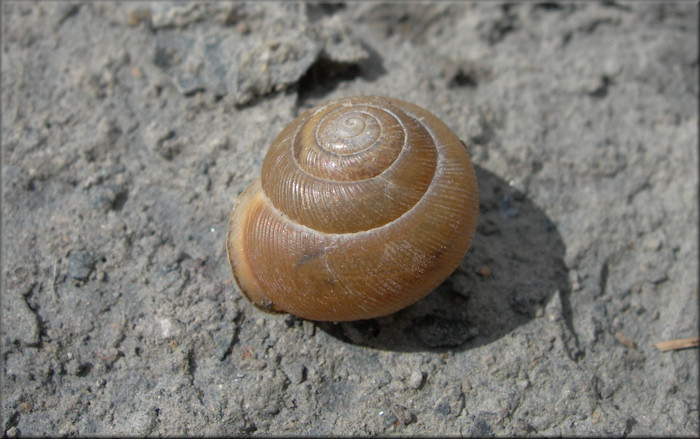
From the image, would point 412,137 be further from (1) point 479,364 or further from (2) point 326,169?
(1) point 479,364

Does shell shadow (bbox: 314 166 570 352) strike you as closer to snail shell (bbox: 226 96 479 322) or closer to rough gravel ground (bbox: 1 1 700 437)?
rough gravel ground (bbox: 1 1 700 437)

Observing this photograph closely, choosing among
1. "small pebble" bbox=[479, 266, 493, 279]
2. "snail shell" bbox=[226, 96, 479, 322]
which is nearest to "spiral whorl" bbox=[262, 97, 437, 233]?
"snail shell" bbox=[226, 96, 479, 322]

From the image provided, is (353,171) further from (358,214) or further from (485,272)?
(485,272)

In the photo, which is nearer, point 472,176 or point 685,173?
point 472,176

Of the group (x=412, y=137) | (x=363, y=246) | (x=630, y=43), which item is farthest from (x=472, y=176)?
(x=630, y=43)

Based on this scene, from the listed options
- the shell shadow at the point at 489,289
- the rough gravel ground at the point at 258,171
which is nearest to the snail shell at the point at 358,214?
the shell shadow at the point at 489,289

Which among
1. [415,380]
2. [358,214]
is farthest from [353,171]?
[415,380]
